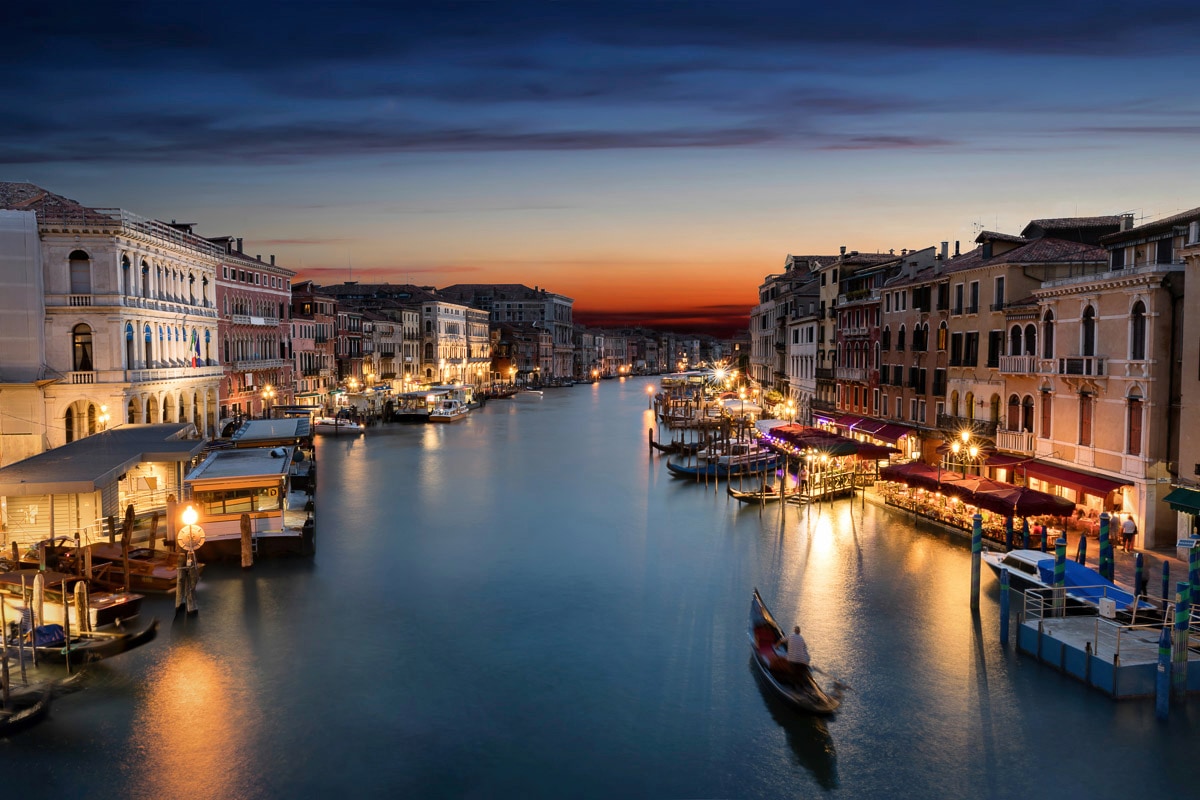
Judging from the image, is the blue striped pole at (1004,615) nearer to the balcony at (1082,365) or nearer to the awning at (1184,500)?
the awning at (1184,500)

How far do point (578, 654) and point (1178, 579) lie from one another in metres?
11.1

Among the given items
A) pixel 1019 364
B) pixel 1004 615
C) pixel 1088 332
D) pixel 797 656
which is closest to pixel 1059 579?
pixel 1004 615

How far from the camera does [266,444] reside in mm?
30562

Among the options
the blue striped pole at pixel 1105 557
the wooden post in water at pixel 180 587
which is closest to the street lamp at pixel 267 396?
the wooden post in water at pixel 180 587

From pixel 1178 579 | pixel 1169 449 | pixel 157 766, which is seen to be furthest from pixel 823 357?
pixel 157 766

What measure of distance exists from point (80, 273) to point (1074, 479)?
28.6 meters

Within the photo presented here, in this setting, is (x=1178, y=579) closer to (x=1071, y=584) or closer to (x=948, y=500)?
(x=1071, y=584)

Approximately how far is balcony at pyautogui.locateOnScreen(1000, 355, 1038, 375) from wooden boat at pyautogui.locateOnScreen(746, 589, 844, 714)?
13.2 metres

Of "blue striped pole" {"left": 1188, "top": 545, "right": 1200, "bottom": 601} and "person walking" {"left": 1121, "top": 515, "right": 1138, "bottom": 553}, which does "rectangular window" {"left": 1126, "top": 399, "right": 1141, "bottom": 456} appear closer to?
"person walking" {"left": 1121, "top": 515, "right": 1138, "bottom": 553}

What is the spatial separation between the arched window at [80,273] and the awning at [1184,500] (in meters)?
29.5

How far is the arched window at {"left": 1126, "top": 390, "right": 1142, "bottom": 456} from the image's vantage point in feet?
62.5

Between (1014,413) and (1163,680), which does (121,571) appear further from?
(1014,413)

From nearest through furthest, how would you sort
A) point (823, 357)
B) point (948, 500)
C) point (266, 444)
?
point (948, 500)
point (266, 444)
point (823, 357)

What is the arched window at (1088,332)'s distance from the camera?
67.8 feet
